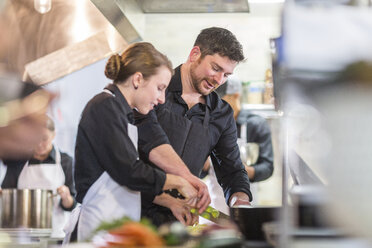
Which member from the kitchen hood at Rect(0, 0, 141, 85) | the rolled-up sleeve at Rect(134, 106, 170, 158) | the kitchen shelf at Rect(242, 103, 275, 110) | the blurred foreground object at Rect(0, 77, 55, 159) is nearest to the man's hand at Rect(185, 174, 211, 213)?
the rolled-up sleeve at Rect(134, 106, 170, 158)

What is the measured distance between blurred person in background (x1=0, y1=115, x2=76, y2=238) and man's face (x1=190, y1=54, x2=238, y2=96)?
1463 mm

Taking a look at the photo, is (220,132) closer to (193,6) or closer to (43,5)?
(193,6)

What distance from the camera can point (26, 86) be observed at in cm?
246

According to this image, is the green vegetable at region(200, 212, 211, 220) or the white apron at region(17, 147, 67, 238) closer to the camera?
the green vegetable at region(200, 212, 211, 220)

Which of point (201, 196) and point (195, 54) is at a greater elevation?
point (195, 54)

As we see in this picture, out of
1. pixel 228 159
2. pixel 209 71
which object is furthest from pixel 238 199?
pixel 209 71

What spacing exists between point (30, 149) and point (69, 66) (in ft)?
1.70

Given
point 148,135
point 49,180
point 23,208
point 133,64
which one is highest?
point 133,64

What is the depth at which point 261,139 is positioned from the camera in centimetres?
361

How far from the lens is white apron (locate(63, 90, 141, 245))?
1702 mm

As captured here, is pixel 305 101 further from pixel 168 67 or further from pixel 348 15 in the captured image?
pixel 168 67

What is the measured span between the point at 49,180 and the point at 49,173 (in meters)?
0.04

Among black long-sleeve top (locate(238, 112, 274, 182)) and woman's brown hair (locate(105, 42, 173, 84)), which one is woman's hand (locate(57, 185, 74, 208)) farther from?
woman's brown hair (locate(105, 42, 173, 84))

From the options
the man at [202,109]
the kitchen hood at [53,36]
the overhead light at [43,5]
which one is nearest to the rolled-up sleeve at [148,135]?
the man at [202,109]
